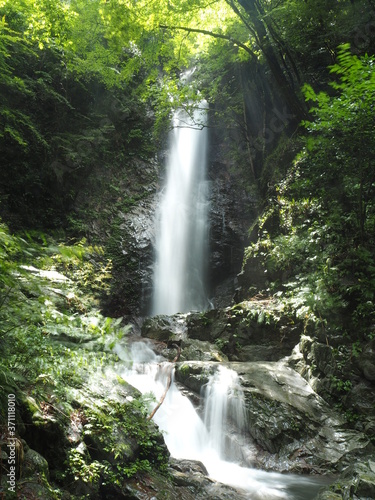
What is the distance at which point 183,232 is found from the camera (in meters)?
14.3

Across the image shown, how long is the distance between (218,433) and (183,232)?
9.57 meters

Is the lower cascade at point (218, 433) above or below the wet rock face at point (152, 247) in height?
below

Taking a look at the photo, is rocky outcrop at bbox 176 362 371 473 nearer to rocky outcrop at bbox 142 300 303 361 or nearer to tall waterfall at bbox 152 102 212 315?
rocky outcrop at bbox 142 300 303 361

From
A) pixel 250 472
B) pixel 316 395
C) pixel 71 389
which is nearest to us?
pixel 71 389

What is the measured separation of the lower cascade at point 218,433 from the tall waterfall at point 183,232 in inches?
247

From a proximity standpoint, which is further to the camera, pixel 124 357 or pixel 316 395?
pixel 316 395

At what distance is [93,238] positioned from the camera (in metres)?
12.5

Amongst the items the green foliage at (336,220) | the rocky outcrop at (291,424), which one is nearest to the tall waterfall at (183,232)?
the green foliage at (336,220)

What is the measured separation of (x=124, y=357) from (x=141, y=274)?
28.5 ft

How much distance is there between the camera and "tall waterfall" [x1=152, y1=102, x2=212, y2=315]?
13086 millimetres

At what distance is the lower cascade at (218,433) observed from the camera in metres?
4.39

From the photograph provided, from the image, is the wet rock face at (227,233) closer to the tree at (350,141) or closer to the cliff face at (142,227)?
the cliff face at (142,227)

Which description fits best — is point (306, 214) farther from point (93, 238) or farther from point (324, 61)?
point (93, 238)

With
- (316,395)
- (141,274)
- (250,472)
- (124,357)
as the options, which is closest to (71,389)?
(124,357)
